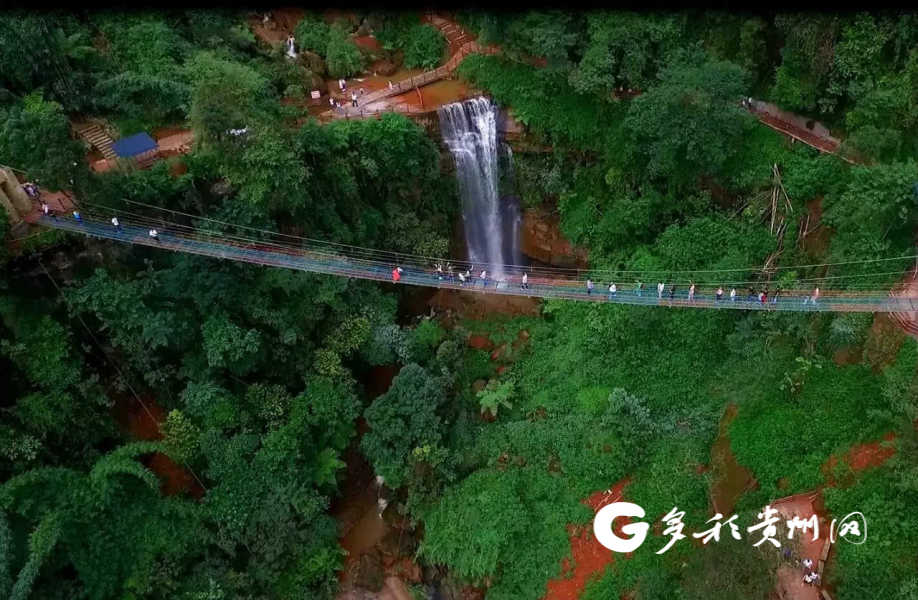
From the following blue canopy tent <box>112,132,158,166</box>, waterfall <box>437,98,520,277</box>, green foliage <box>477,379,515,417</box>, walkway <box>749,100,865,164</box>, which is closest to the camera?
blue canopy tent <box>112,132,158,166</box>

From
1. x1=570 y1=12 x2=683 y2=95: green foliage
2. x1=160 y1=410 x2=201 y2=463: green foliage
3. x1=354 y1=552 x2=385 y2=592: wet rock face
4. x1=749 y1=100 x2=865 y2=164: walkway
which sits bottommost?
x1=354 y1=552 x2=385 y2=592: wet rock face

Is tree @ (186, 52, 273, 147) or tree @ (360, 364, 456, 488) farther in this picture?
tree @ (360, 364, 456, 488)

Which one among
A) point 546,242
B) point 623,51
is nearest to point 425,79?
point 623,51

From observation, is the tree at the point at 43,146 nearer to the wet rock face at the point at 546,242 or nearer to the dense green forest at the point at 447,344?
the dense green forest at the point at 447,344

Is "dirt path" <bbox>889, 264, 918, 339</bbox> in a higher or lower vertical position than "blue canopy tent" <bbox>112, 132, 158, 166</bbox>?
lower

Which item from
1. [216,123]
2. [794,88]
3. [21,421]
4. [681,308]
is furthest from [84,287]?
[794,88]

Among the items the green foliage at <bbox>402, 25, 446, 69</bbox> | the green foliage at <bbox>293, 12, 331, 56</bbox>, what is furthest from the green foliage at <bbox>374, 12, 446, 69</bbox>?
the green foliage at <bbox>293, 12, 331, 56</bbox>

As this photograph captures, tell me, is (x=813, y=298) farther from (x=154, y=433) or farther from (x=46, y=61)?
(x=46, y=61)

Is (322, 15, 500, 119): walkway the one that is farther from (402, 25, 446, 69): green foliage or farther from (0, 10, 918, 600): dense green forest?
(0, 10, 918, 600): dense green forest
